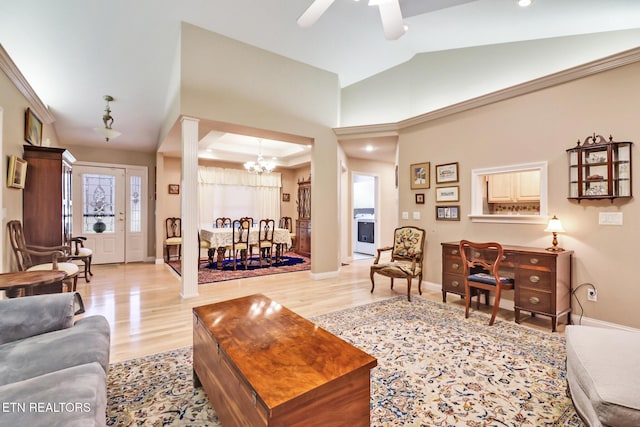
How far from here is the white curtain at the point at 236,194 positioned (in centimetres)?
730

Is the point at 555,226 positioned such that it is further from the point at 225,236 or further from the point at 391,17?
the point at 225,236

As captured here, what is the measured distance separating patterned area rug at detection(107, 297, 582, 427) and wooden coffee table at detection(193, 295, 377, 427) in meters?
0.34

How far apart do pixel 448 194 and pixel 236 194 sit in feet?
18.3

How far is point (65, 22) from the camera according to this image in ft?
10.6

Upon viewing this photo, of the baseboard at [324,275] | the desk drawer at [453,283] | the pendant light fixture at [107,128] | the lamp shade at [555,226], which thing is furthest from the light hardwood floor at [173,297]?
the pendant light fixture at [107,128]

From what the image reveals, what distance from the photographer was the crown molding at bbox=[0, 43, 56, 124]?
287cm

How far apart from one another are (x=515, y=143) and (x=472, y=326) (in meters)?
2.19

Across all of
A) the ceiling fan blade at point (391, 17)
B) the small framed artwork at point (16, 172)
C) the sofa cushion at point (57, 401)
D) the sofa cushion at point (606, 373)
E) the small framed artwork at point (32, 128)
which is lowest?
the sofa cushion at point (606, 373)

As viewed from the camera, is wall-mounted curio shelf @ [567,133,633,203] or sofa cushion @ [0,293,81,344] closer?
sofa cushion @ [0,293,81,344]

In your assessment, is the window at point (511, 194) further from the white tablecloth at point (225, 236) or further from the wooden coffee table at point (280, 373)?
the white tablecloth at point (225, 236)

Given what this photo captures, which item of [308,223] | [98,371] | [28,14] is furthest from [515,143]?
[28,14]

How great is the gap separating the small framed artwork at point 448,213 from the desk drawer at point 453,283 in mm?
853

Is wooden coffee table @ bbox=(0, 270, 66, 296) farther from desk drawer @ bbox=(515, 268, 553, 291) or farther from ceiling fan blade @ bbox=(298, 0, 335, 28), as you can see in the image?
desk drawer @ bbox=(515, 268, 553, 291)

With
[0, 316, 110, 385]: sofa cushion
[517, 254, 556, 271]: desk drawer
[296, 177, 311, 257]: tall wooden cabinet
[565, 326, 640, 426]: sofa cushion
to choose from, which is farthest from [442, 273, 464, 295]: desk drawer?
[296, 177, 311, 257]: tall wooden cabinet
